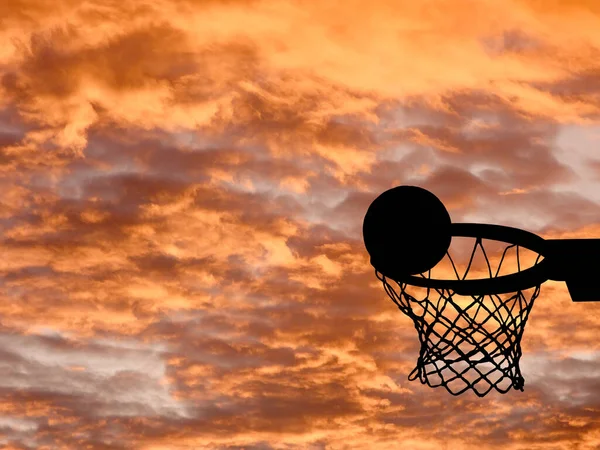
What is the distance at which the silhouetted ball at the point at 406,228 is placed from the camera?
23.8ft

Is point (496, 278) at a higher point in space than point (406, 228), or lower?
lower

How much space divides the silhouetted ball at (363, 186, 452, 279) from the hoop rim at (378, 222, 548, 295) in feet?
0.64

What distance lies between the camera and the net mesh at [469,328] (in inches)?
302

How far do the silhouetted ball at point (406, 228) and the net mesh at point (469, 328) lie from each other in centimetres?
46

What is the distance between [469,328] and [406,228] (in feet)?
4.21

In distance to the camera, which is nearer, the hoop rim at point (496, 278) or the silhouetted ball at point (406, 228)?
the silhouetted ball at point (406, 228)

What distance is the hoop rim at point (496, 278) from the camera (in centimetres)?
736

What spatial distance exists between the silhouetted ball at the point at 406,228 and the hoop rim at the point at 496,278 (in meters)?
0.20

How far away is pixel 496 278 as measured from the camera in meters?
7.61

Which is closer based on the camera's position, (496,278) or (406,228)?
(406,228)

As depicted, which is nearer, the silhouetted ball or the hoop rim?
the silhouetted ball

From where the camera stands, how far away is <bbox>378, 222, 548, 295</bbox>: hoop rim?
7355 millimetres

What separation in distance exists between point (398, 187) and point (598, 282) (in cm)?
199

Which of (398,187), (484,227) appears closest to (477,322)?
(484,227)
